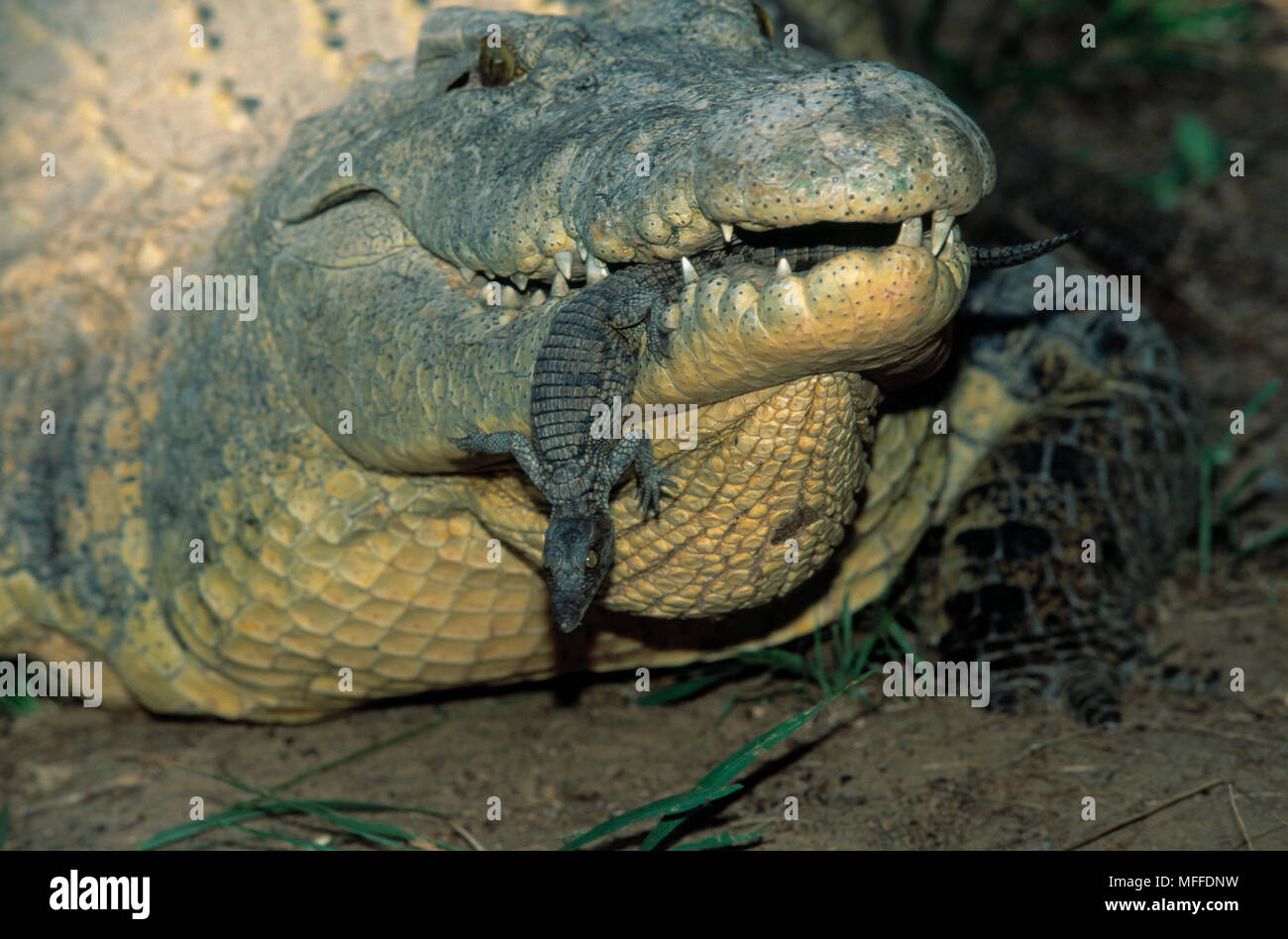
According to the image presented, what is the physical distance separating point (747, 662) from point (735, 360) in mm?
1483

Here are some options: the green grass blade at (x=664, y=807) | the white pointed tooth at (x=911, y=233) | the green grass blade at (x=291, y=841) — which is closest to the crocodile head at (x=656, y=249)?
the white pointed tooth at (x=911, y=233)

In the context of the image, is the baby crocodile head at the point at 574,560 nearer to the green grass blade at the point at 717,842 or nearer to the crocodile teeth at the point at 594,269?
the crocodile teeth at the point at 594,269

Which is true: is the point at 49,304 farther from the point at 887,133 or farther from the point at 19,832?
the point at 887,133

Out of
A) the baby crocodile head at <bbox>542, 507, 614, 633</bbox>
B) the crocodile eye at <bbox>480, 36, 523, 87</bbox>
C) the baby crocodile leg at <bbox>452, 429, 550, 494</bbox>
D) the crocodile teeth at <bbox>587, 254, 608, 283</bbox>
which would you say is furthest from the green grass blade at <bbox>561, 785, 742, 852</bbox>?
the crocodile eye at <bbox>480, 36, 523, 87</bbox>

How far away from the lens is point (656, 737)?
10.6 feet

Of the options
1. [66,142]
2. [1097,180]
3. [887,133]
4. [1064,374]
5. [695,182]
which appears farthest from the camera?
[1097,180]

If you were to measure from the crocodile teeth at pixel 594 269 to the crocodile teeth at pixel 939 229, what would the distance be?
1.83 feet

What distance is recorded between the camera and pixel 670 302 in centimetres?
202

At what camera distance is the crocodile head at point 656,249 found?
1.82 meters

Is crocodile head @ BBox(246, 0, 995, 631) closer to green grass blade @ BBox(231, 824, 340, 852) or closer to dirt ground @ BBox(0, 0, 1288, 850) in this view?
dirt ground @ BBox(0, 0, 1288, 850)

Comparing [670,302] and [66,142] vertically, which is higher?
[66,142]

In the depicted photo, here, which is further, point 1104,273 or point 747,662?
point 1104,273

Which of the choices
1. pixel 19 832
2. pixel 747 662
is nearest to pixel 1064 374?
pixel 747 662

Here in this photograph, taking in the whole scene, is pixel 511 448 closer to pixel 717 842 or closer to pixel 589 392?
pixel 589 392
